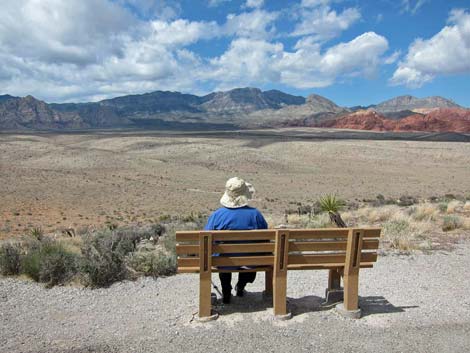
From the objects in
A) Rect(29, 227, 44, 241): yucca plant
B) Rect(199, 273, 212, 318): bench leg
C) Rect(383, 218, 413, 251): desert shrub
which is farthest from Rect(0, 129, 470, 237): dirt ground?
Rect(199, 273, 212, 318): bench leg

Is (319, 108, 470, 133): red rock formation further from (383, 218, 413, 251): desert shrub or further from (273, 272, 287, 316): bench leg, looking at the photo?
(273, 272, 287, 316): bench leg

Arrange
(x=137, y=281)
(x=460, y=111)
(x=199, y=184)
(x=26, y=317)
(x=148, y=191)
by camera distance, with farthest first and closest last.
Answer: (x=460, y=111) → (x=199, y=184) → (x=148, y=191) → (x=137, y=281) → (x=26, y=317)

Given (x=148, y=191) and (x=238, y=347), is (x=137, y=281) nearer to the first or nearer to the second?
(x=238, y=347)

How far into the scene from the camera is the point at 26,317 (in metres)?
4.94

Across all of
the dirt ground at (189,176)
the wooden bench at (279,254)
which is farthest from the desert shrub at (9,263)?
the dirt ground at (189,176)

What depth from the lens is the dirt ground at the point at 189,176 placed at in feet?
67.8

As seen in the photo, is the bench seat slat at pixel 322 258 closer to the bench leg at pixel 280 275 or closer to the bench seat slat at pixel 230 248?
the bench leg at pixel 280 275

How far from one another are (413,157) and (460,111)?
87505 millimetres

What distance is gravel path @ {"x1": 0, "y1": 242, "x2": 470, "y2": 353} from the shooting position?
4363 mm

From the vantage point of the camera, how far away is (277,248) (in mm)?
4711

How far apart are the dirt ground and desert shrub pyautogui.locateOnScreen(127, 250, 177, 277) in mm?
10275

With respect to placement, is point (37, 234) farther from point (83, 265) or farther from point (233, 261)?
point (233, 261)

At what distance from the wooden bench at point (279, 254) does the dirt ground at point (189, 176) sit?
40.7ft

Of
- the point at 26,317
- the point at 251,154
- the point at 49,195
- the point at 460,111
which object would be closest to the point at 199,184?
the point at 49,195
